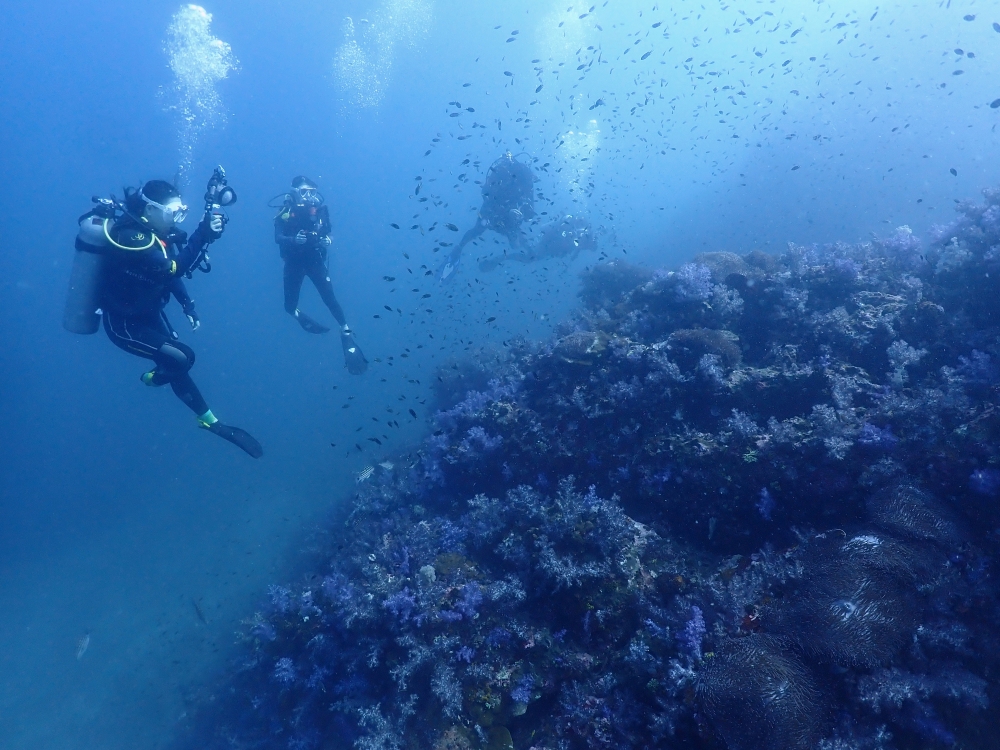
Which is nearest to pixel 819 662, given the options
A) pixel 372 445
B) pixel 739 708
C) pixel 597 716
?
pixel 739 708

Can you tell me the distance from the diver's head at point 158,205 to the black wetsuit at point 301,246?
494cm

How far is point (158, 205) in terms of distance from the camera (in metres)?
7.88

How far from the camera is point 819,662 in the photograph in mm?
3316

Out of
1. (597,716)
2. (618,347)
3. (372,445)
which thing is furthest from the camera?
(372,445)

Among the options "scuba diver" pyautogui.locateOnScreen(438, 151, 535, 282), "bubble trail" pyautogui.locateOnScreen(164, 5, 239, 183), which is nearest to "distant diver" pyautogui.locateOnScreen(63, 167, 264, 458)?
"bubble trail" pyautogui.locateOnScreen(164, 5, 239, 183)

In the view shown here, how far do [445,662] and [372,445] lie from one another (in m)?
16.2

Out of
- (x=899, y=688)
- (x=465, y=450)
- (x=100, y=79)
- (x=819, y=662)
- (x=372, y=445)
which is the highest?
(x=899, y=688)

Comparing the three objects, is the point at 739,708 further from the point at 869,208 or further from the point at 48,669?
the point at 869,208

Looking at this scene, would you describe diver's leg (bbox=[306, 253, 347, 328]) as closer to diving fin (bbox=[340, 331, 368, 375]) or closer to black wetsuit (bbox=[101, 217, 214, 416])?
diving fin (bbox=[340, 331, 368, 375])

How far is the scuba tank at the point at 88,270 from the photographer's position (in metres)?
7.43

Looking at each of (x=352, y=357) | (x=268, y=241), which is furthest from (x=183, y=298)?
(x=268, y=241)

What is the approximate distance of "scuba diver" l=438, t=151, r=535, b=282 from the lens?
63.5 ft

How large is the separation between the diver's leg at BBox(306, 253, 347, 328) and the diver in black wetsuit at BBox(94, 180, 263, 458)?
15.1ft

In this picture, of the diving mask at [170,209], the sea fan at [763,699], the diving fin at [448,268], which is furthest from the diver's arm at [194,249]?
the diving fin at [448,268]
